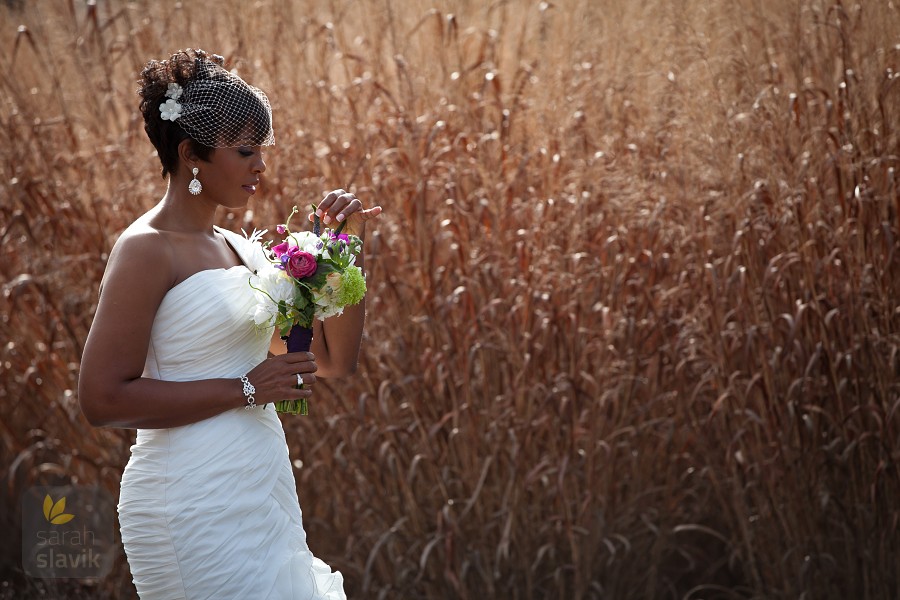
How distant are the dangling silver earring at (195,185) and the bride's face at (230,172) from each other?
0.01 metres

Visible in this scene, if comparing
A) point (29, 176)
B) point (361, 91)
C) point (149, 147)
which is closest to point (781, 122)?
point (361, 91)

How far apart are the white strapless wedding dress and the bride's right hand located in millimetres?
68

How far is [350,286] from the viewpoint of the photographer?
2.02 m

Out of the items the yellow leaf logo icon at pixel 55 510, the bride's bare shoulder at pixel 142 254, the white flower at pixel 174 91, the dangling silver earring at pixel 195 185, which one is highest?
the white flower at pixel 174 91

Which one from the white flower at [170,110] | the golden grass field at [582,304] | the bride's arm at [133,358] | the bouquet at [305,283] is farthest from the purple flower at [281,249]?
the golden grass field at [582,304]

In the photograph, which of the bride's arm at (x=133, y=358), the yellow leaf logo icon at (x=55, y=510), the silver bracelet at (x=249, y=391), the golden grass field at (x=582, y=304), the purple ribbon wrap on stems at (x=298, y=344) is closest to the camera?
the bride's arm at (x=133, y=358)

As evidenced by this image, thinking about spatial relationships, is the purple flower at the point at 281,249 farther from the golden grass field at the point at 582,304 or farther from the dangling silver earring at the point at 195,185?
the golden grass field at the point at 582,304

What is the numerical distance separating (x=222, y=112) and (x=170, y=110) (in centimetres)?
10

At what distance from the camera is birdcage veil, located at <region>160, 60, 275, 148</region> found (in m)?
1.96

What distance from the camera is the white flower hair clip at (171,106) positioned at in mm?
1966

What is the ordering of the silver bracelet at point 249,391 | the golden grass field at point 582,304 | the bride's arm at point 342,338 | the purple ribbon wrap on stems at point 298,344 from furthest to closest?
the golden grass field at point 582,304 → the bride's arm at point 342,338 → the purple ribbon wrap on stems at point 298,344 → the silver bracelet at point 249,391

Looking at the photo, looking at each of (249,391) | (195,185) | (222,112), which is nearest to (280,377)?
(249,391)

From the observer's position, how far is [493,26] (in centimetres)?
418

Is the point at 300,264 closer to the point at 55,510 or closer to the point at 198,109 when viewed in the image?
the point at 198,109
